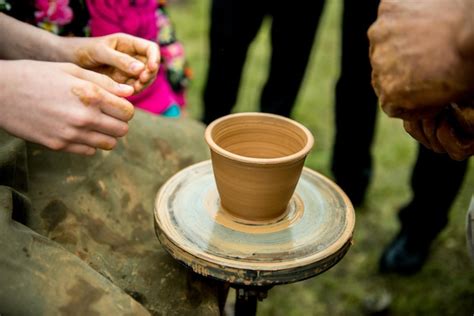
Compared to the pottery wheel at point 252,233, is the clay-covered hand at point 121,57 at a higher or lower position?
higher

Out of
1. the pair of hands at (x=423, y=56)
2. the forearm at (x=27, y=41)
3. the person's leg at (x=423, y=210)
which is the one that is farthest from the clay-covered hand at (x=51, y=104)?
the person's leg at (x=423, y=210)

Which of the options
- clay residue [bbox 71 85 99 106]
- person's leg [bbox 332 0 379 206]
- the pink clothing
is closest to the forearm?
the pink clothing

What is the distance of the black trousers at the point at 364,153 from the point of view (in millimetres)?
2344

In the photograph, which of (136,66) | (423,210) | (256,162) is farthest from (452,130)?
(423,210)

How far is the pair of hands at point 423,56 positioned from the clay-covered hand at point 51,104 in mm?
631

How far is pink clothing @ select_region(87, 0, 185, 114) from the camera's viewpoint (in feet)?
6.97

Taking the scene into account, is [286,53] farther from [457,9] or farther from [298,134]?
[457,9]

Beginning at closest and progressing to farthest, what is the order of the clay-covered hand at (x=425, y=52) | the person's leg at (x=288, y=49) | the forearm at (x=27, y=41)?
1. the clay-covered hand at (x=425, y=52)
2. the forearm at (x=27, y=41)
3. the person's leg at (x=288, y=49)

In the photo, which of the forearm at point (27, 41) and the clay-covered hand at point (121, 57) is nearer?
the clay-covered hand at point (121, 57)

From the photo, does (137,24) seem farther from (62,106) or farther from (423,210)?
(423,210)

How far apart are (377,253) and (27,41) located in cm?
191

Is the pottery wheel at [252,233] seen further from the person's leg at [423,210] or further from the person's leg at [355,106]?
the person's leg at [355,106]

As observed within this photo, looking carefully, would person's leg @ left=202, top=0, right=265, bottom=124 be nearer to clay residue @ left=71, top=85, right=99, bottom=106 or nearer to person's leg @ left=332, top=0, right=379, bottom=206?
person's leg @ left=332, top=0, right=379, bottom=206

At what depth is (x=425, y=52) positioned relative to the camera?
3.54 ft
